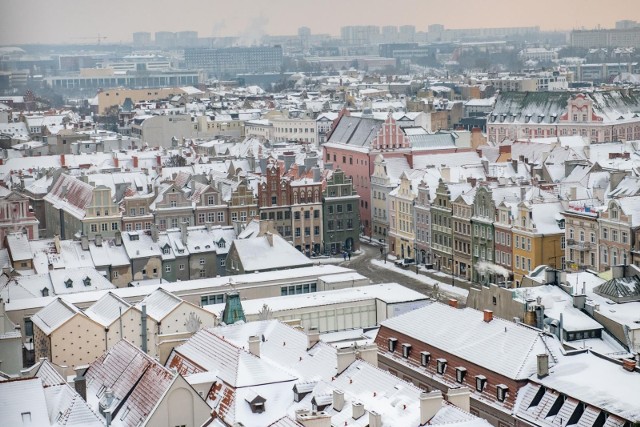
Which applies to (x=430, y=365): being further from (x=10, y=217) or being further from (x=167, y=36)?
(x=167, y=36)

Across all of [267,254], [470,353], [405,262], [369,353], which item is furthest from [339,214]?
[369,353]

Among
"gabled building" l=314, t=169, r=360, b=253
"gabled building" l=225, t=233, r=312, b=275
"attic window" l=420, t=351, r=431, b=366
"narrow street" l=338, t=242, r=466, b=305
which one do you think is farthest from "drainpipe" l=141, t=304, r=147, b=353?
"gabled building" l=314, t=169, r=360, b=253

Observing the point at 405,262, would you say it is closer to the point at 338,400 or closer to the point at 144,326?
the point at 144,326

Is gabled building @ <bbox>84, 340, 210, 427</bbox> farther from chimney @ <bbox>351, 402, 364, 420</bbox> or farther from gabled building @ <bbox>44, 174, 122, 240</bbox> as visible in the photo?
gabled building @ <bbox>44, 174, 122, 240</bbox>

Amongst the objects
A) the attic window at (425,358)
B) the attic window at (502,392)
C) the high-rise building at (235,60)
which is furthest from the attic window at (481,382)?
the high-rise building at (235,60)

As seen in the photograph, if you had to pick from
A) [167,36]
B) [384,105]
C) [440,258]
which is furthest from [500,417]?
[167,36]
